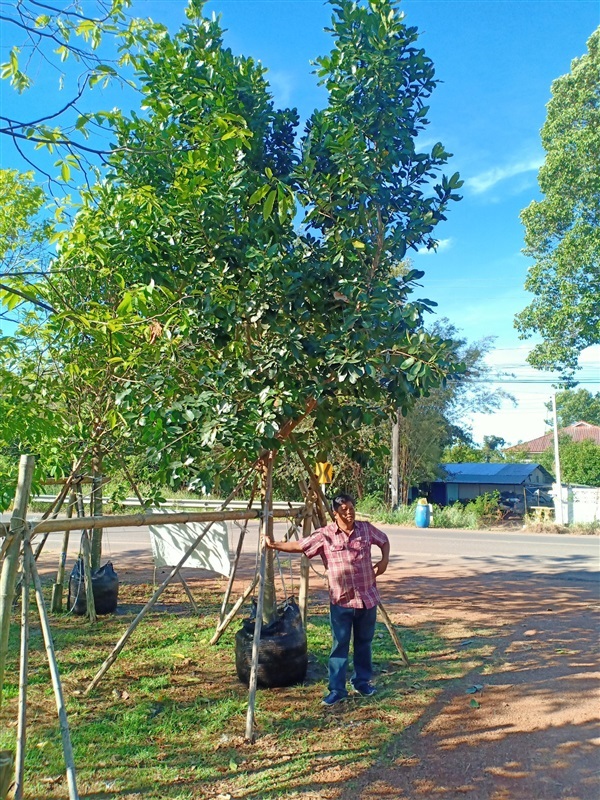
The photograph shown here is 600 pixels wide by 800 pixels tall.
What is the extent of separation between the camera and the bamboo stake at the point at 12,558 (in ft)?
11.7

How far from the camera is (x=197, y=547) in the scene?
28.3 feet

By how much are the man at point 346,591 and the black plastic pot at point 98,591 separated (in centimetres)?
412

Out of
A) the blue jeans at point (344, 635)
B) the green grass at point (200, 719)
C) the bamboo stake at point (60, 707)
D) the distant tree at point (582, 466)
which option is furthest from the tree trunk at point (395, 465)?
the bamboo stake at point (60, 707)

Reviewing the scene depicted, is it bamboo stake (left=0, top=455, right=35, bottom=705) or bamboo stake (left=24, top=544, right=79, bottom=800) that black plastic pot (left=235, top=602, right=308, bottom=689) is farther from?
bamboo stake (left=0, top=455, right=35, bottom=705)

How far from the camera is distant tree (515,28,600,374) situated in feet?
65.1

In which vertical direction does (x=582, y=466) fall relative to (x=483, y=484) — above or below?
above

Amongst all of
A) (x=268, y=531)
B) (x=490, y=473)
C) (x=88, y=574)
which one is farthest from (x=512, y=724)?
(x=490, y=473)

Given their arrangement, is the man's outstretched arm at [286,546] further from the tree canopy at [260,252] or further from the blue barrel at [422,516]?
the blue barrel at [422,516]

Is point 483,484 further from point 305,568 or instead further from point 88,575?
point 305,568

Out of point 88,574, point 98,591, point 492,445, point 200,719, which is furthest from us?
point 492,445

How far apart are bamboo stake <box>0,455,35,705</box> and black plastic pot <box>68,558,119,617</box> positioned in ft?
16.7

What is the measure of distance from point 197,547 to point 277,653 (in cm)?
322

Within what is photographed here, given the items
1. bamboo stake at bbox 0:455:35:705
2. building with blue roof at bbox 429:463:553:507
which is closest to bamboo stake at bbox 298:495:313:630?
bamboo stake at bbox 0:455:35:705

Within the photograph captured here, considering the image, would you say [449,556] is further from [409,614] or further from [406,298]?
[406,298]
